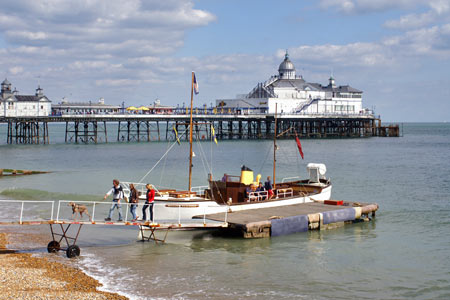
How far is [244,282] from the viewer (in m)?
17.6

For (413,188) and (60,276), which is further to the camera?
(413,188)

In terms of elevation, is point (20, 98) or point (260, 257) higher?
point (20, 98)

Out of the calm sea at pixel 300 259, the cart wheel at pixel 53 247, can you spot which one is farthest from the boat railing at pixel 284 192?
the cart wheel at pixel 53 247

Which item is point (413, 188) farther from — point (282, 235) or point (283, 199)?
point (282, 235)

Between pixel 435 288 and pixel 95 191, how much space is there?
27.1 m

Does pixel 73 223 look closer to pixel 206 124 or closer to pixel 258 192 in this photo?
pixel 258 192

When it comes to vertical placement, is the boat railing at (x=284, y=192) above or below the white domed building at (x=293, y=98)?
below

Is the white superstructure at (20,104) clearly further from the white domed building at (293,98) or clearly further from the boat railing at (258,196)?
the boat railing at (258,196)

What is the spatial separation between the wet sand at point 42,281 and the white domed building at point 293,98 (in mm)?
96197

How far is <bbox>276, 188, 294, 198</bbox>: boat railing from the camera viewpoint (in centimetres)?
2892

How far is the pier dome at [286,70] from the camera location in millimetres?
126750

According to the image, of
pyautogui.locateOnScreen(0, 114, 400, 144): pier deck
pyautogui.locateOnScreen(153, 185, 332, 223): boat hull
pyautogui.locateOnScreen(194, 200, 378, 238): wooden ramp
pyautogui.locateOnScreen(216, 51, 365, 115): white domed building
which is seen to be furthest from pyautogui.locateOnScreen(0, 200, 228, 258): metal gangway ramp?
pyautogui.locateOnScreen(216, 51, 365, 115): white domed building

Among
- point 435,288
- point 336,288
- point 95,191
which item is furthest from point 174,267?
point 95,191

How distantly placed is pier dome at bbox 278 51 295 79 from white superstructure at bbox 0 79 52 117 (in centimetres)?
5087
